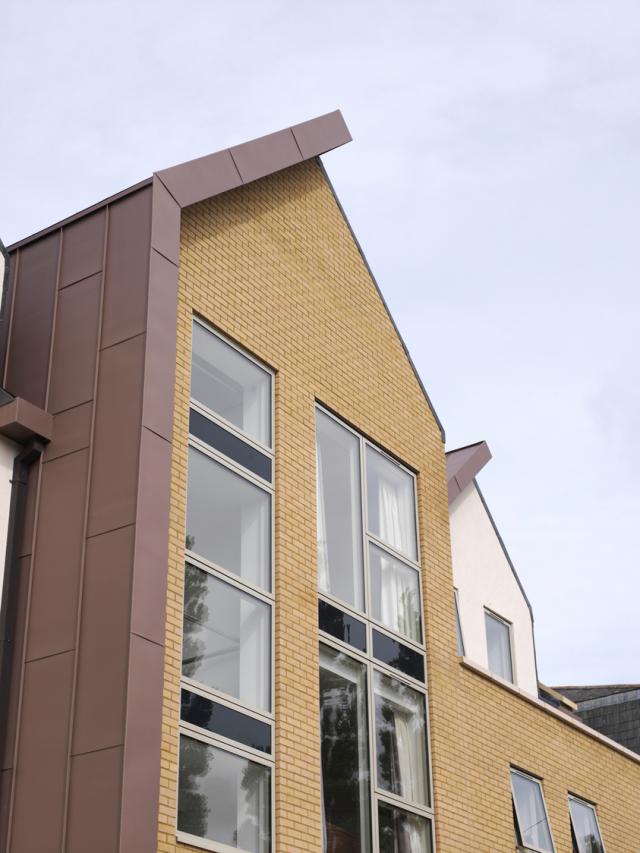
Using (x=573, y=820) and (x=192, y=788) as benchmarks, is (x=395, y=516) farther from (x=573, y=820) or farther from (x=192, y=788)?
(x=192, y=788)

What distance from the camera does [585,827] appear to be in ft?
63.3

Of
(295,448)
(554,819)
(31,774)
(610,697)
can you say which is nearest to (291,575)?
(295,448)

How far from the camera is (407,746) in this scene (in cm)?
1553

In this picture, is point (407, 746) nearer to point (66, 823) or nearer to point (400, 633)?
point (400, 633)

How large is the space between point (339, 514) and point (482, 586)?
20.8 feet

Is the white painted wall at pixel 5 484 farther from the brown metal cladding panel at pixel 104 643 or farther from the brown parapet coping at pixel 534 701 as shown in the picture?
the brown parapet coping at pixel 534 701

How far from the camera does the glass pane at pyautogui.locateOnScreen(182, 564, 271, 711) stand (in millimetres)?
12672

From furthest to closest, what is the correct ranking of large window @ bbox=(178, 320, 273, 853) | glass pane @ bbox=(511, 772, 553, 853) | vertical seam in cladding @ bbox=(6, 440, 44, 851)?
glass pane @ bbox=(511, 772, 553, 853) < large window @ bbox=(178, 320, 273, 853) < vertical seam in cladding @ bbox=(6, 440, 44, 851)

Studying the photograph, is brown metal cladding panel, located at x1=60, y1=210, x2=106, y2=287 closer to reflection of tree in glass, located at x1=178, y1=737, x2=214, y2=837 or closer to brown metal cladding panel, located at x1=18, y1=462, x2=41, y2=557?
brown metal cladding panel, located at x1=18, y1=462, x2=41, y2=557

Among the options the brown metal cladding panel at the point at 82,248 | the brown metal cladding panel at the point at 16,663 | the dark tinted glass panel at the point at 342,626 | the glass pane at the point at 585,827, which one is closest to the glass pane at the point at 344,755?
the dark tinted glass panel at the point at 342,626

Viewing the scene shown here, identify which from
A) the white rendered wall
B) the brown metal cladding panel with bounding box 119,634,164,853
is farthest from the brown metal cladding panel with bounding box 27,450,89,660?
the white rendered wall

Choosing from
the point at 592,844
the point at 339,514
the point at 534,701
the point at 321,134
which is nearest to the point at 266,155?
the point at 321,134

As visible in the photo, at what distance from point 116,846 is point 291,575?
4.46 metres

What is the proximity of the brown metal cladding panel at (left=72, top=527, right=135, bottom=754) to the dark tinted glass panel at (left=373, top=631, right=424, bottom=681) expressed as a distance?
4648 millimetres
